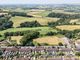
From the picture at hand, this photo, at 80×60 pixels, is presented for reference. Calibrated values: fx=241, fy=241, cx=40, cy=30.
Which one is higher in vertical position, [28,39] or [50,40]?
[28,39]

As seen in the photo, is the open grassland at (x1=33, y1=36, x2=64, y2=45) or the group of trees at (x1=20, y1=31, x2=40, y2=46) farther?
the open grassland at (x1=33, y1=36, x2=64, y2=45)

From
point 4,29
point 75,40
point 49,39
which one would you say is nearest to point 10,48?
point 49,39

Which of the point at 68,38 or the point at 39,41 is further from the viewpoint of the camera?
the point at 68,38

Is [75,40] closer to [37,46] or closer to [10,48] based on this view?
[37,46]

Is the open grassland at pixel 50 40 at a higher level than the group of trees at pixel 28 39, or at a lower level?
lower

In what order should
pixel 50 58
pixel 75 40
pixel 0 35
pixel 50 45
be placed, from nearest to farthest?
pixel 50 58 < pixel 50 45 < pixel 75 40 < pixel 0 35

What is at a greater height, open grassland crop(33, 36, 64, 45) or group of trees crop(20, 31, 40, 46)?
group of trees crop(20, 31, 40, 46)

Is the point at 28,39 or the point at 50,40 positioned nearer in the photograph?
the point at 28,39

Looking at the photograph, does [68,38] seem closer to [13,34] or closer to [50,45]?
[50,45]

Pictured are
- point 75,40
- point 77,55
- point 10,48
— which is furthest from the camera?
point 75,40

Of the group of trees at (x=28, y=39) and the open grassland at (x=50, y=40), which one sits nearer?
the group of trees at (x=28, y=39)
